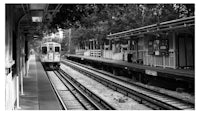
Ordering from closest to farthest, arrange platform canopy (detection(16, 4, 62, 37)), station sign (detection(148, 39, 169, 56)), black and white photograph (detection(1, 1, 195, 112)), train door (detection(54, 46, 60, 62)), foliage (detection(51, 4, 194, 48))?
platform canopy (detection(16, 4, 62, 37)) < black and white photograph (detection(1, 1, 195, 112)) < foliage (detection(51, 4, 194, 48)) < station sign (detection(148, 39, 169, 56)) < train door (detection(54, 46, 60, 62))

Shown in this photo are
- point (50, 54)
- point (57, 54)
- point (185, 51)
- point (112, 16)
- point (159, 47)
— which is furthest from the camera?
point (57, 54)

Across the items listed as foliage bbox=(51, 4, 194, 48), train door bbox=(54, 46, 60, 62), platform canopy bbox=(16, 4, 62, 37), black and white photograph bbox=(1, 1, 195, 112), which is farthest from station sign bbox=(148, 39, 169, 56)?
train door bbox=(54, 46, 60, 62)

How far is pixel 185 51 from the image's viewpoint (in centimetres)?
1236

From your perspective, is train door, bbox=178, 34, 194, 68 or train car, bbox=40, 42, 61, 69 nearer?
train door, bbox=178, 34, 194, 68

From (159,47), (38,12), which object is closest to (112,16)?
(159,47)

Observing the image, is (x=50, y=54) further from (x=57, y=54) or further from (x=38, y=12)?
(x=38, y=12)

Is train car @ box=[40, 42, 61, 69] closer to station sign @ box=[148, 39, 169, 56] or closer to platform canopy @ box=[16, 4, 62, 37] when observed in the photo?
station sign @ box=[148, 39, 169, 56]

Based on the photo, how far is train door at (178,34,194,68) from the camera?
12223 mm

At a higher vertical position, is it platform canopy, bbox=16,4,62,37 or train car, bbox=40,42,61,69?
platform canopy, bbox=16,4,62,37

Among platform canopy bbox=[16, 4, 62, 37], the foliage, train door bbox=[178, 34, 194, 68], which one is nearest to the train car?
the foliage

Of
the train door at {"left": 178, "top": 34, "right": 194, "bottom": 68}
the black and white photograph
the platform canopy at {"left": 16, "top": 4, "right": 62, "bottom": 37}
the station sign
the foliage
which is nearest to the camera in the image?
the platform canopy at {"left": 16, "top": 4, "right": 62, "bottom": 37}

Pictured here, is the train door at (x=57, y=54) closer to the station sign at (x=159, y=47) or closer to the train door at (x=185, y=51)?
the station sign at (x=159, y=47)

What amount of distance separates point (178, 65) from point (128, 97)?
3455mm

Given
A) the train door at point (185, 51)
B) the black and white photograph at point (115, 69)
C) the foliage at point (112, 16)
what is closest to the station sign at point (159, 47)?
the black and white photograph at point (115, 69)
